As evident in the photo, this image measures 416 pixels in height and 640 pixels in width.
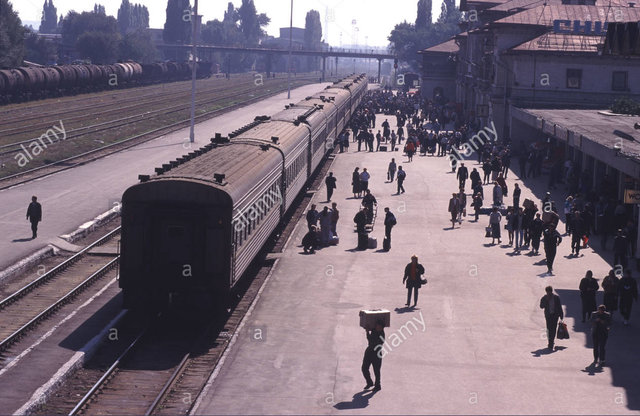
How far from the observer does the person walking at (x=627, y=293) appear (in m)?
20.9

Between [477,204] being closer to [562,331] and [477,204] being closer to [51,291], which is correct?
[562,331]

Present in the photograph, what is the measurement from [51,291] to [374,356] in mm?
10331

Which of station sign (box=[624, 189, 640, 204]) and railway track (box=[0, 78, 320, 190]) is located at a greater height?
station sign (box=[624, 189, 640, 204])

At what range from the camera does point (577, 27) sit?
6106cm

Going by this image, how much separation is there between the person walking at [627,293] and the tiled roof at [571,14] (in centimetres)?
4413

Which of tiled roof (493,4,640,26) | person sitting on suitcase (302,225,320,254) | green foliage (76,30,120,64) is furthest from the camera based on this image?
green foliage (76,30,120,64)

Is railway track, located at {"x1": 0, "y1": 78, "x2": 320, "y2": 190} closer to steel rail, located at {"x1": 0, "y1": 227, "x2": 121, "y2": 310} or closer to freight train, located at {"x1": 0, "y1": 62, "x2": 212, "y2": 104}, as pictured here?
steel rail, located at {"x1": 0, "y1": 227, "x2": 121, "y2": 310}

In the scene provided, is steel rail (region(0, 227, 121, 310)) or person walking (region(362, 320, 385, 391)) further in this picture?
→ steel rail (region(0, 227, 121, 310))

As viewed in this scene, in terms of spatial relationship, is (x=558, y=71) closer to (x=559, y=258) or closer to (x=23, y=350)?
(x=559, y=258)

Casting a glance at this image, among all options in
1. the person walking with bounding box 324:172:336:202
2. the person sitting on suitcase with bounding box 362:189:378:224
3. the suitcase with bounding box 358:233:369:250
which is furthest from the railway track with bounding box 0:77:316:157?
the suitcase with bounding box 358:233:369:250

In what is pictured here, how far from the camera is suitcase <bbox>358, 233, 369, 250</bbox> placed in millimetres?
29034

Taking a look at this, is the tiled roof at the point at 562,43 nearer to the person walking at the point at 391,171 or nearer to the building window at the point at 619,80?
the building window at the point at 619,80

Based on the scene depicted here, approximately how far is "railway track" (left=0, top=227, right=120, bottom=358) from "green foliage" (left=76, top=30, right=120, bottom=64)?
123 metres

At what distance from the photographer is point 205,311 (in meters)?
19.3
